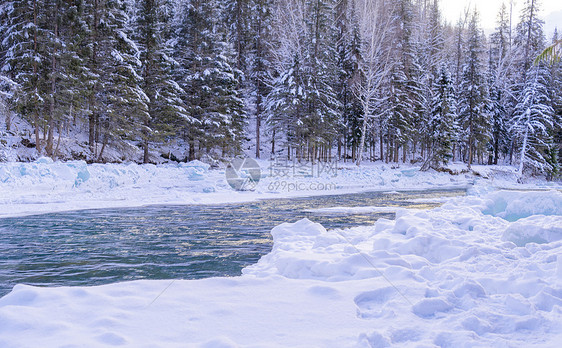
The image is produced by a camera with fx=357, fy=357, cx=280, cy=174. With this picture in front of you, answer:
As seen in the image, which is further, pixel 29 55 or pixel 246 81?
pixel 246 81

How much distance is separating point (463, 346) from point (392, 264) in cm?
197

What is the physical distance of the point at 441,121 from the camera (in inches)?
1314

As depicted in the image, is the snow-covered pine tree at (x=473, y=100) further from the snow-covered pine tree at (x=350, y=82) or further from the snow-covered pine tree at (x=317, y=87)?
the snow-covered pine tree at (x=317, y=87)

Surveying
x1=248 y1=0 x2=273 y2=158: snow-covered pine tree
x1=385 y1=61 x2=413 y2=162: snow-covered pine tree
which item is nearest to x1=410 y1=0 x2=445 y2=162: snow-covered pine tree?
x1=385 y1=61 x2=413 y2=162: snow-covered pine tree

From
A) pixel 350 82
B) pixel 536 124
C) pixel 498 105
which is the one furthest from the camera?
pixel 498 105

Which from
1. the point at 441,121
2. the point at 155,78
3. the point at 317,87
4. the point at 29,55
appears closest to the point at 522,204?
the point at 29,55

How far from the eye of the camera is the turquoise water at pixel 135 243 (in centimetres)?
509

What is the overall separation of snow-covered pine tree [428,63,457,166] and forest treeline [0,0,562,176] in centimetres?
11

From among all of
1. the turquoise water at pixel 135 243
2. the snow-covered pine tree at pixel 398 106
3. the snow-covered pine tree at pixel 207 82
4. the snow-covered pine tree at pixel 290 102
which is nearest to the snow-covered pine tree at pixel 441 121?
the snow-covered pine tree at pixel 398 106

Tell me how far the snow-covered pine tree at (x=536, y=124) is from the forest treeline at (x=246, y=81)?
0.13 meters

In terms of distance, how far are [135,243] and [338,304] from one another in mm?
4890

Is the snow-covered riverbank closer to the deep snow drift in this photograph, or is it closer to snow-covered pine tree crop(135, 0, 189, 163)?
snow-covered pine tree crop(135, 0, 189, 163)

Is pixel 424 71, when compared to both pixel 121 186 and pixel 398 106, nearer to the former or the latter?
pixel 398 106

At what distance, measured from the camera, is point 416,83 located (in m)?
37.1
